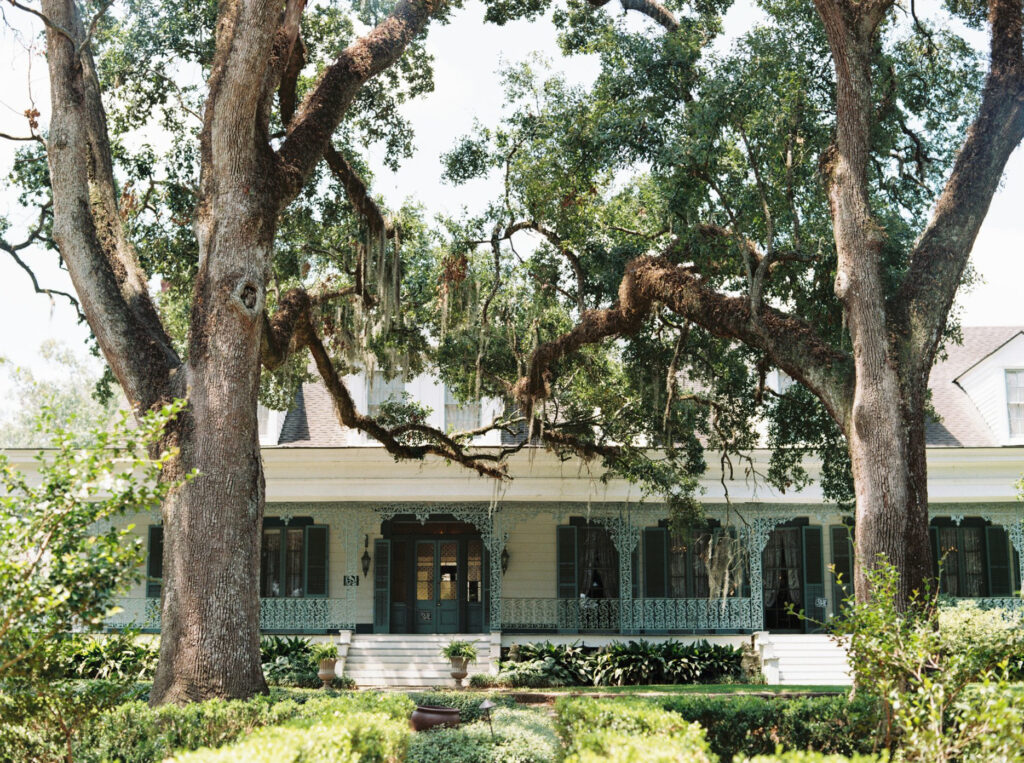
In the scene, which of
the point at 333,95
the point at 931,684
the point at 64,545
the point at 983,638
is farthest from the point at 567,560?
the point at 64,545

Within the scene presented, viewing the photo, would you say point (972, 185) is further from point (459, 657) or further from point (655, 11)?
point (459, 657)

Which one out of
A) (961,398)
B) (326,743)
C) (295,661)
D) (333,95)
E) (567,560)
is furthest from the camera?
(961,398)

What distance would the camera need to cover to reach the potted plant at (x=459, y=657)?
61.6ft

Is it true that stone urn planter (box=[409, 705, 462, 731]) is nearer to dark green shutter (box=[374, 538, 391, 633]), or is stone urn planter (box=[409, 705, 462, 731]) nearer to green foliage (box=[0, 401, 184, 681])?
green foliage (box=[0, 401, 184, 681])

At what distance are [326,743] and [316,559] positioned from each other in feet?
53.7

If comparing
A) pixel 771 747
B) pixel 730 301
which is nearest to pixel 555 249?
pixel 730 301

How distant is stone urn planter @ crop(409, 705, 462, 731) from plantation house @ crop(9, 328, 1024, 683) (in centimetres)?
706

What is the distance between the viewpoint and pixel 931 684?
657 centimetres

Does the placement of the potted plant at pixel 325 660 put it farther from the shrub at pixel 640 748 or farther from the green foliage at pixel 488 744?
the shrub at pixel 640 748

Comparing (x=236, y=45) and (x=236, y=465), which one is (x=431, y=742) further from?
(x=236, y=45)

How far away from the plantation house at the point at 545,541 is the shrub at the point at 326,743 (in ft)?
38.9

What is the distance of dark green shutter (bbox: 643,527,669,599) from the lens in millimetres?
23000

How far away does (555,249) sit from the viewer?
17.5 meters

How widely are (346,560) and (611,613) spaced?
5892 mm
